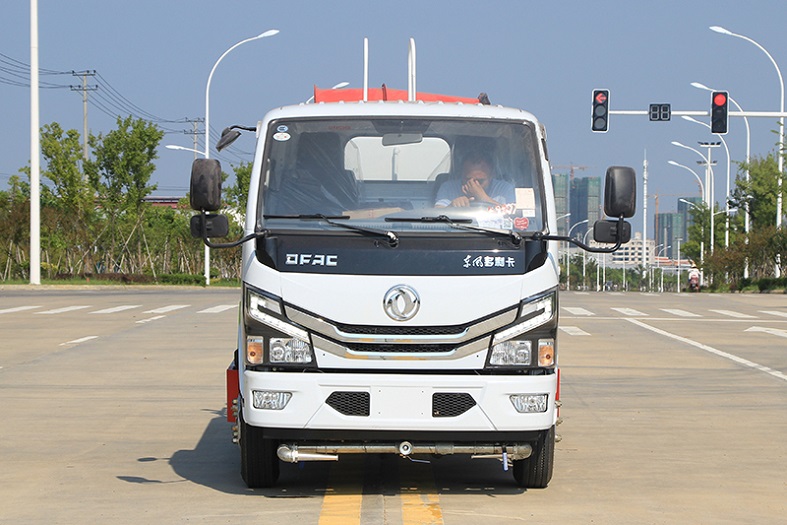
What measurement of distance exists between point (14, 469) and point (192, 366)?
7603 mm

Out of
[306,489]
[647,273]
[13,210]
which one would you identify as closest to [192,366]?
[306,489]

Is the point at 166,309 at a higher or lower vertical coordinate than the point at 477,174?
lower

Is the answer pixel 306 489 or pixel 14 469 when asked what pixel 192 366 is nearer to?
pixel 14 469

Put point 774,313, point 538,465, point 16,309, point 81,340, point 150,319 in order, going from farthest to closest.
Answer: point 774,313 < point 16,309 < point 150,319 < point 81,340 < point 538,465

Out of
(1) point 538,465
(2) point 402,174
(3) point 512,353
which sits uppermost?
(2) point 402,174

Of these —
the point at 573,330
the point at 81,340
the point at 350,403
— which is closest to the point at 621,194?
the point at 350,403

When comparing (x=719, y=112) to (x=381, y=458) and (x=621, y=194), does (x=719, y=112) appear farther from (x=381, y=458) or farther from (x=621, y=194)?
(x=621, y=194)

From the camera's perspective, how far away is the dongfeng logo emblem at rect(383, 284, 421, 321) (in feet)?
24.4

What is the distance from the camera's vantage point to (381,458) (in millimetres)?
9570

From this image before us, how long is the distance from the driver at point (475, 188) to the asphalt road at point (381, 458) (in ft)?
5.76

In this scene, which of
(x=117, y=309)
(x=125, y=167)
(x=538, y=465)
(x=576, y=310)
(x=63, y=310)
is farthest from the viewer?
(x=125, y=167)

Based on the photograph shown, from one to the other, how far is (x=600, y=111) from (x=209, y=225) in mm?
31534

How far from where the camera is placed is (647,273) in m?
182

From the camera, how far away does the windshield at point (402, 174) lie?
7.86 metres
